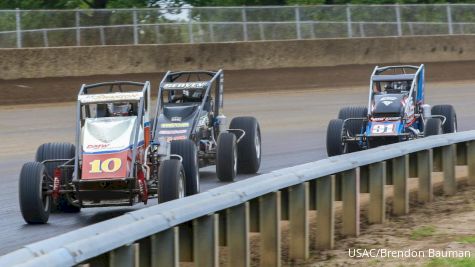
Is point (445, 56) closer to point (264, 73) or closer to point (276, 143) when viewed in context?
point (264, 73)

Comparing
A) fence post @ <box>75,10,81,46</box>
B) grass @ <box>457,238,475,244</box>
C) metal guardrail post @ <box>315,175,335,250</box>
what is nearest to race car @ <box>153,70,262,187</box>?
metal guardrail post @ <box>315,175,335,250</box>

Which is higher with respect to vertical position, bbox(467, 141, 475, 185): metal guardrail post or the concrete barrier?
the concrete barrier

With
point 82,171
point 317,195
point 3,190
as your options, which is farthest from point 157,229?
point 3,190

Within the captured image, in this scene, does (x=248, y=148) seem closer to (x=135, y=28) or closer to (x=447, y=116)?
(x=447, y=116)

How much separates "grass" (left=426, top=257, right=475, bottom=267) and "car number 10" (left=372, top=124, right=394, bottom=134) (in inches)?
360

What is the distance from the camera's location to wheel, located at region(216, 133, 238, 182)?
50.0ft

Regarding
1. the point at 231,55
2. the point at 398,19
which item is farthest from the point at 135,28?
the point at 398,19

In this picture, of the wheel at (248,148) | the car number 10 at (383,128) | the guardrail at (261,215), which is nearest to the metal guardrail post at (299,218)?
the guardrail at (261,215)

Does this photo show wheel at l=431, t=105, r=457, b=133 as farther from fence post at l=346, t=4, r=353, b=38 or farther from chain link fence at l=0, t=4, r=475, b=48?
fence post at l=346, t=4, r=353, b=38

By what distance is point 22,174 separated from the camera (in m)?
12.1

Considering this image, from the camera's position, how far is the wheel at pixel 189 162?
511 inches

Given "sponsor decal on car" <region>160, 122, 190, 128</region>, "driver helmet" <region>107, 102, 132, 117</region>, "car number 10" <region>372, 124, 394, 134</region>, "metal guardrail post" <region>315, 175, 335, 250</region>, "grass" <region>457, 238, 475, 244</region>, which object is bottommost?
"grass" <region>457, 238, 475, 244</region>

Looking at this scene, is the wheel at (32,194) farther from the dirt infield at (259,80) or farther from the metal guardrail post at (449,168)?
the dirt infield at (259,80)

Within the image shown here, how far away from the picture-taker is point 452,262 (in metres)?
9.02
